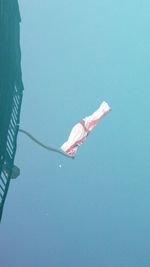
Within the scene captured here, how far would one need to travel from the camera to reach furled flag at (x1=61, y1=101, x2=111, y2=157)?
61cm

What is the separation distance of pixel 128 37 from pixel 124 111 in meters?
0.14

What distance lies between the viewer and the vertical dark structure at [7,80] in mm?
410

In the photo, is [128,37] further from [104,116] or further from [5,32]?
[5,32]

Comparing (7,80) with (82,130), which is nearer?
(7,80)

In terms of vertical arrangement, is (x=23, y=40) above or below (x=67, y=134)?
above

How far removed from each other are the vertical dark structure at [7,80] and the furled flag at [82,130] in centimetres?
13

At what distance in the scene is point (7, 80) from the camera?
0.44 meters

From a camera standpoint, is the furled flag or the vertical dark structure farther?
the furled flag

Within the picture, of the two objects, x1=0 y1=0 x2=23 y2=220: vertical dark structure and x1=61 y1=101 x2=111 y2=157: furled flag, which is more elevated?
x1=0 y1=0 x2=23 y2=220: vertical dark structure

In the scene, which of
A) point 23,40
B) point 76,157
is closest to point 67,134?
point 76,157

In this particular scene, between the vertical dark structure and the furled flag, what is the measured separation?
132 millimetres

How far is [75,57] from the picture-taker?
62 centimetres

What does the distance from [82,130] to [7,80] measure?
22 centimetres

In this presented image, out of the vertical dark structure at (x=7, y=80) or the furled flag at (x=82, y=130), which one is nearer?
the vertical dark structure at (x=7, y=80)
